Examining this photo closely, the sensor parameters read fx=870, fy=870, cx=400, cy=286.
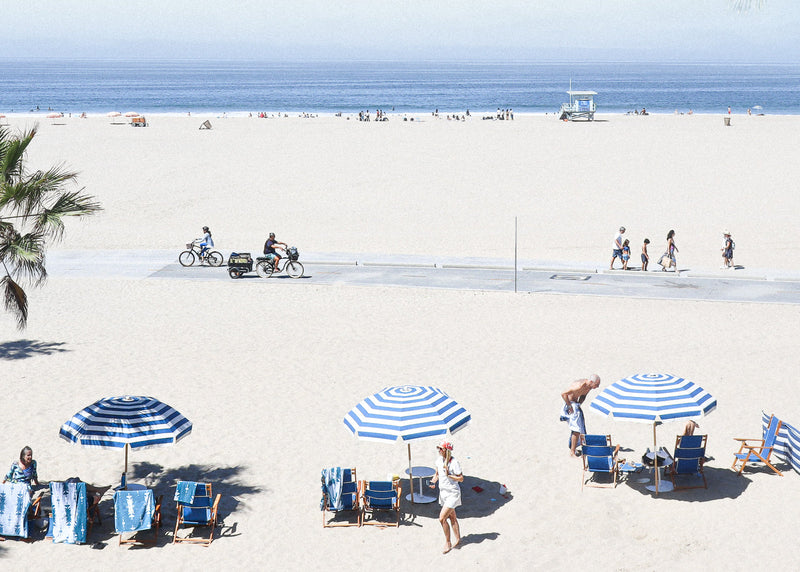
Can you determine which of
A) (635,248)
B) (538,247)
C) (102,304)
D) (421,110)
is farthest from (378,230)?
(421,110)

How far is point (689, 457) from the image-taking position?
12242 mm

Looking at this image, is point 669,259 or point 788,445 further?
point 669,259

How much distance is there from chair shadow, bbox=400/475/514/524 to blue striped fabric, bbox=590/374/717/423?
1.85 meters

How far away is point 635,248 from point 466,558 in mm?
20309

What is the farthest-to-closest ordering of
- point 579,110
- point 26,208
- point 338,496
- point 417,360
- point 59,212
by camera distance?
point 579,110 < point 417,360 < point 59,212 < point 26,208 < point 338,496

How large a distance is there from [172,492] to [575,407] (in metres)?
6.13

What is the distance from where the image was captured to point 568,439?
14.0 meters

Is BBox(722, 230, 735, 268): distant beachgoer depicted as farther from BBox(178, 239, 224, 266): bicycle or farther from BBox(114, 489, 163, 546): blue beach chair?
BBox(114, 489, 163, 546): blue beach chair

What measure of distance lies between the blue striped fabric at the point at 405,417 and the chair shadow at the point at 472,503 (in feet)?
4.25

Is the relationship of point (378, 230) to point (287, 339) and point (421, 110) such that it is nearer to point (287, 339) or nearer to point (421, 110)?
point (287, 339)

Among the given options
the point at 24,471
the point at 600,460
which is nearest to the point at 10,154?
the point at 24,471

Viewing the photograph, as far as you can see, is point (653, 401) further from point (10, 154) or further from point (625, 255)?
point (625, 255)

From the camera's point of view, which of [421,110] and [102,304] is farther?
[421,110]

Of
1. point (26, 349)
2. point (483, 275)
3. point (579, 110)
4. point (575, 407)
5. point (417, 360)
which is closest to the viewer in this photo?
point (575, 407)
